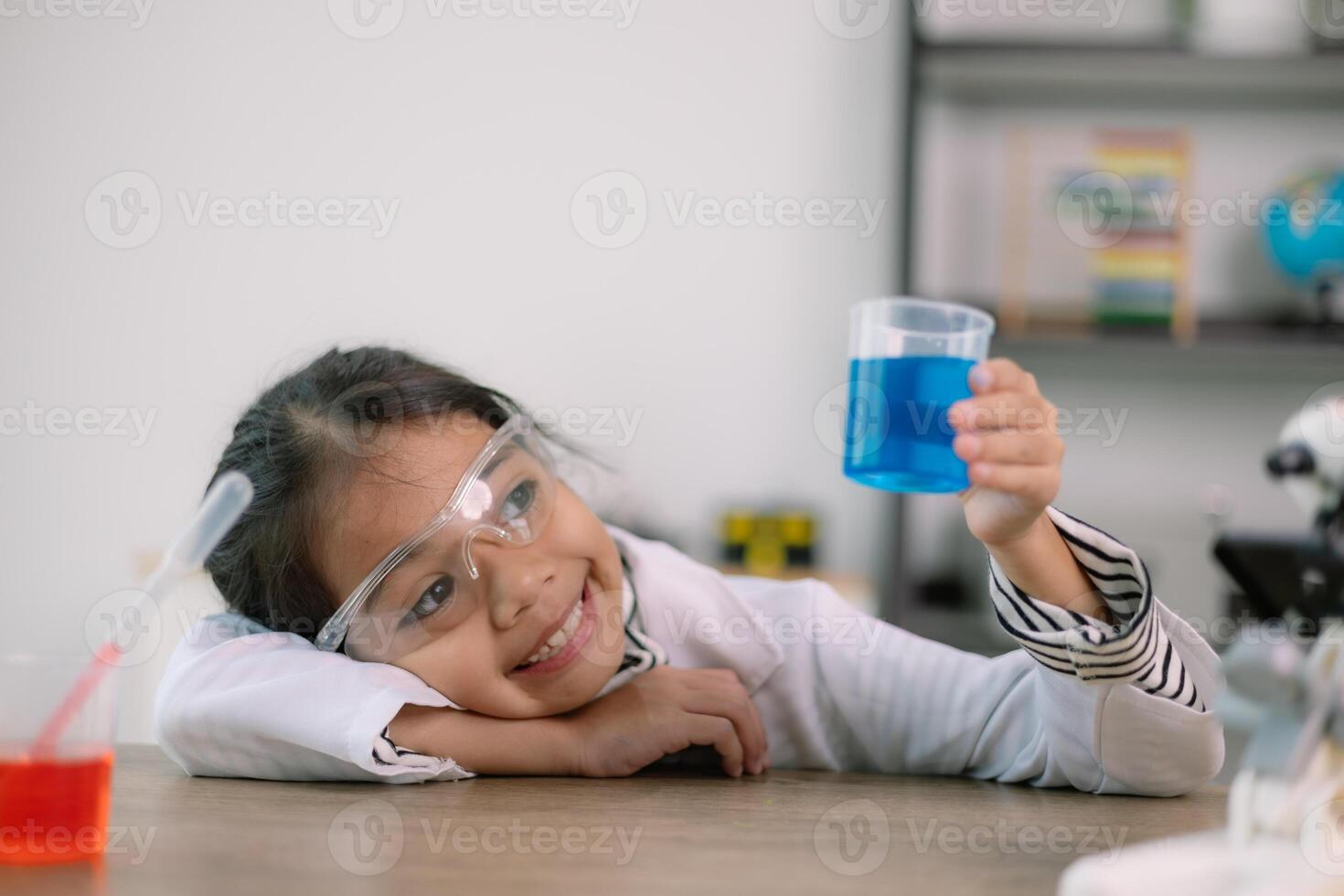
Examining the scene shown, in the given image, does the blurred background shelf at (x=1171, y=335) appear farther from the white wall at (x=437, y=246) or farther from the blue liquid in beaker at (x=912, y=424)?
the blue liquid in beaker at (x=912, y=424)

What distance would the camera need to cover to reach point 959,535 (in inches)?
123

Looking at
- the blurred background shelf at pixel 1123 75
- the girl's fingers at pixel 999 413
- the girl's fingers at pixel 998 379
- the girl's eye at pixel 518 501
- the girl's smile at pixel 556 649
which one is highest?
the blurred background shelf at pixel 1123 75

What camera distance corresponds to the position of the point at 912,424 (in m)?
0.91

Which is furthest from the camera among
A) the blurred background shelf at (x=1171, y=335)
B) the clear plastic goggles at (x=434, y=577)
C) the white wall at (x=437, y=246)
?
the white wall at (x=437, y=246)

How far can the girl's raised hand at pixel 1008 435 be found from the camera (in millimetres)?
874

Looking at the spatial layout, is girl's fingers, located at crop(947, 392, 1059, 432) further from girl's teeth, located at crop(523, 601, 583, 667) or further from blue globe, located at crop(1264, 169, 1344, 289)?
blue globe, located at crop(1264, 169, 1344, 289)

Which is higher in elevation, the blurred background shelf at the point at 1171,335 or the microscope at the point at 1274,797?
the blurred background shelf at the point at 1171,335

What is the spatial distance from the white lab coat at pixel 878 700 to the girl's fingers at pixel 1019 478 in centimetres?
10

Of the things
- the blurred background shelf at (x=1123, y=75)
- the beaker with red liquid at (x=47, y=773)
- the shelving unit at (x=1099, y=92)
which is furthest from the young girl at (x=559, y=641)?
the blurred background shelf at (x=1123, y=75)

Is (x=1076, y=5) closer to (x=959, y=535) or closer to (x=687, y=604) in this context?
(x=959, y=535)

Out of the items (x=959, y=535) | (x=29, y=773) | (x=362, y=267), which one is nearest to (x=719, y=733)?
(x=29, y=773)

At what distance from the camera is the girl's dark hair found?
1.16 meters

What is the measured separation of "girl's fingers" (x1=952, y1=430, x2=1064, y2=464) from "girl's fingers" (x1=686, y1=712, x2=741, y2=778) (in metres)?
0.39

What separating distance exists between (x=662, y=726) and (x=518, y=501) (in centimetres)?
25
